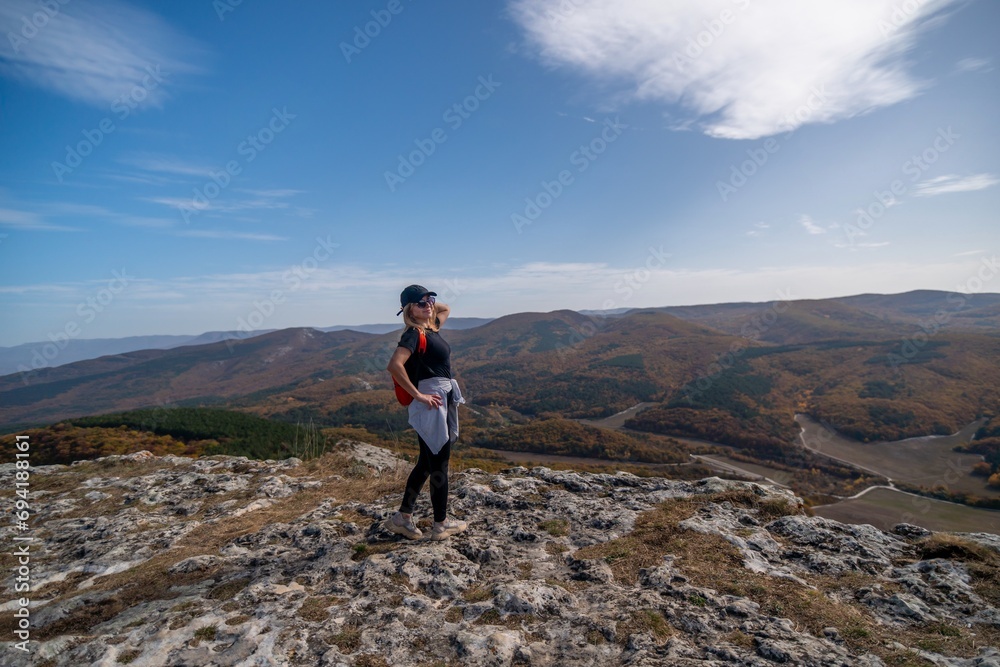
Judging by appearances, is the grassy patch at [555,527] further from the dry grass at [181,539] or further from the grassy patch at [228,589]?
the grassy patch at [228,589]

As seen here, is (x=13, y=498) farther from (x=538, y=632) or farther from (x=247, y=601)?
(x=538, y=632)

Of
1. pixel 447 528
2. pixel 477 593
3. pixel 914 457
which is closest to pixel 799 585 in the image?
pixel 477 593

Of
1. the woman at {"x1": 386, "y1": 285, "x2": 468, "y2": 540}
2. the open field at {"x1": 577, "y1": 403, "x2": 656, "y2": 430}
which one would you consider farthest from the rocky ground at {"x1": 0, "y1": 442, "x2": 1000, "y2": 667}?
the open field at {"x1": 577, "y1": 403, "x2": 656, "y2": 430}

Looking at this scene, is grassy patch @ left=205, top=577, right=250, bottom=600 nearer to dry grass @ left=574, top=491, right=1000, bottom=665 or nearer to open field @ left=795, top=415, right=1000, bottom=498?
dry grass @ left=574, top=491, right=1000, bottom=665

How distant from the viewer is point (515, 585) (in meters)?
5.58

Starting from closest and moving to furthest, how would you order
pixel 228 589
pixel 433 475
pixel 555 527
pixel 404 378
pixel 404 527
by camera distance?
pixel 228 589, pixel 404 378, pixel 433 475, pixel 404 527, pixel 555 527

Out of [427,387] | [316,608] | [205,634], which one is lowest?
[316,608]

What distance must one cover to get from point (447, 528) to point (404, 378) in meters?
3.12

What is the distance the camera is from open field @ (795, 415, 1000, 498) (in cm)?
8631

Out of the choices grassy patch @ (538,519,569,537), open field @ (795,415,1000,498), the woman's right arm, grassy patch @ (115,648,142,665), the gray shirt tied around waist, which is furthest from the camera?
open field @ (795,415,1000,498)

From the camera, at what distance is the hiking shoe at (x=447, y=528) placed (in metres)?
6.86

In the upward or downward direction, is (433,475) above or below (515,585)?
above

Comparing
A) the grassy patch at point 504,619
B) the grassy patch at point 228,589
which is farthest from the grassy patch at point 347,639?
the grassy patch at point 228,589

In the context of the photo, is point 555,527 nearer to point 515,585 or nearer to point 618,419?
point 515,585
